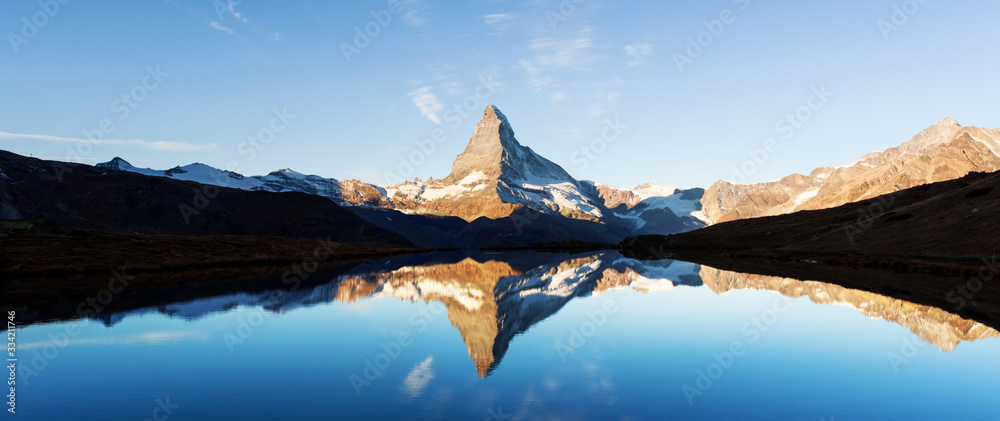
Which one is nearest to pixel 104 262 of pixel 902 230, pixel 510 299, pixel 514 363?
pixel 510 299

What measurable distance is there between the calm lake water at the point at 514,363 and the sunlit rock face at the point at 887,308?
0.27 meters

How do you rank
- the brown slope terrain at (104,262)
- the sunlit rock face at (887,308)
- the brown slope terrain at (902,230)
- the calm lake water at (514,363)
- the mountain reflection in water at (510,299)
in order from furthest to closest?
the brown slope terrain at (902,230)
the brown slope terrain at (104,262)
the mountain reflection in water at (510,299)
the sunlit rock face at (887,308)
the calm lake water at (514,363)

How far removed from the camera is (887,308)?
116 ft

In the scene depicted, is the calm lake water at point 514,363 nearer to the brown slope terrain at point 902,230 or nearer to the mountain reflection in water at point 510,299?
the mountain reflection in water at point 510,299

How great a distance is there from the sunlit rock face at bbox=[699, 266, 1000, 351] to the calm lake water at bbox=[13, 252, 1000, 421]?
0.27 m

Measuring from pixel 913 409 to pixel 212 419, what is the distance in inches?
812

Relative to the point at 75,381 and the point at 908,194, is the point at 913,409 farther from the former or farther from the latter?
the point at 908,194

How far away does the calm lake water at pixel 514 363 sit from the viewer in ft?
52.7

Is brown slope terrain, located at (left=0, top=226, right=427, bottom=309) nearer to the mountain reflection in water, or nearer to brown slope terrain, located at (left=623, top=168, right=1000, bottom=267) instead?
the mountain reflection in water

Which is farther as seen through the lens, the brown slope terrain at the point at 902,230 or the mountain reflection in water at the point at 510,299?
the brown slope terrain at the point at 902,230

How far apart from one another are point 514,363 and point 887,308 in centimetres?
2836

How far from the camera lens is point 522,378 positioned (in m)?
19.6

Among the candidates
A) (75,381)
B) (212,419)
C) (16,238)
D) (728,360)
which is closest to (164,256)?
(16,238)

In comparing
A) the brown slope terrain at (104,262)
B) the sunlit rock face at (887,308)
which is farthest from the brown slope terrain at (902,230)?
the brown slope terrain at (104,262)
